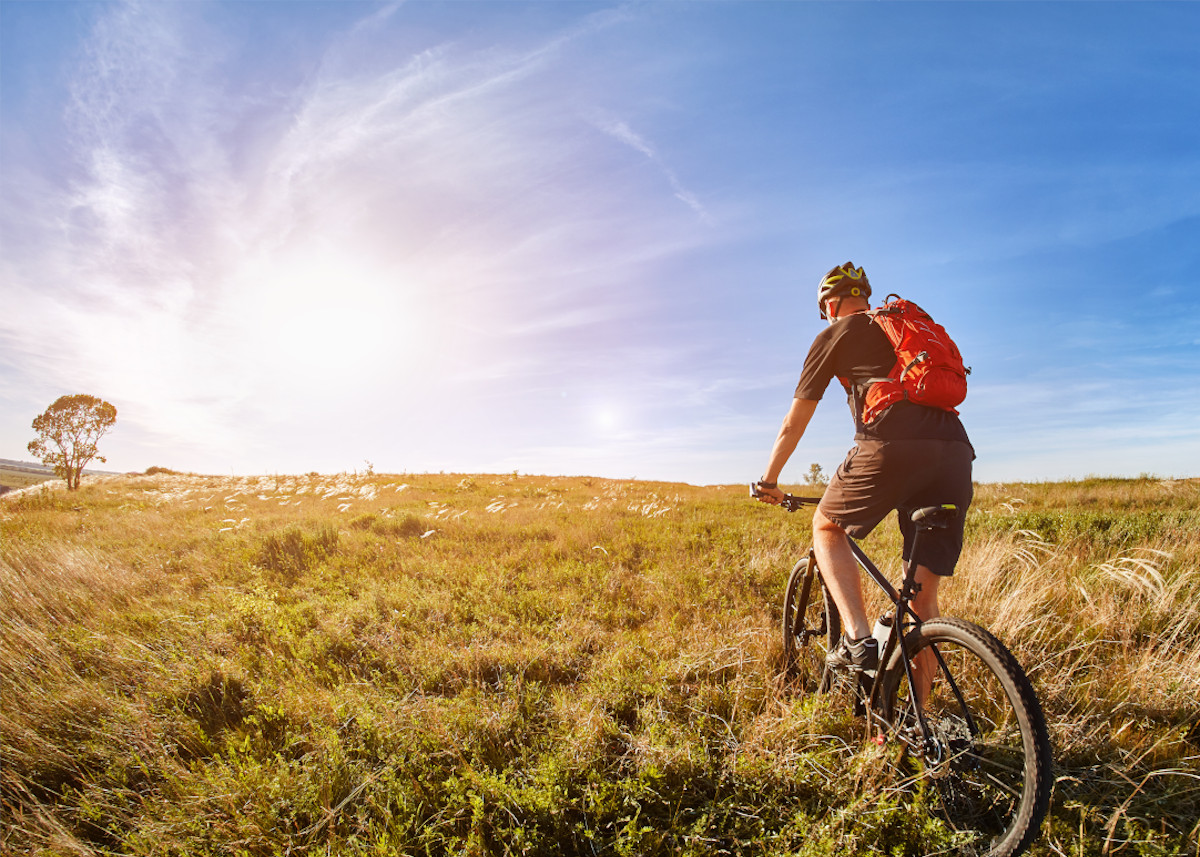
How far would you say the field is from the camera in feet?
8.95

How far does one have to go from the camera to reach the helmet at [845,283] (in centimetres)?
350

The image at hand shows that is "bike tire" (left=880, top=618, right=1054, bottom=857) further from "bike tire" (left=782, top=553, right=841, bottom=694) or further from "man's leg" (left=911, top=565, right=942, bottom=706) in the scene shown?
"bike tire" (left=782, top=553, right=841, bottom=694)

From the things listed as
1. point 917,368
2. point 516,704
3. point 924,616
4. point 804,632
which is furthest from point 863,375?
point 516,704

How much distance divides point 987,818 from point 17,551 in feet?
39.5

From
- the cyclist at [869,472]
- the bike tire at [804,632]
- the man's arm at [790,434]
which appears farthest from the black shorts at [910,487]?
the bike tire at [804,632]

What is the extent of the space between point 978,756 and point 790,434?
1.94 metres

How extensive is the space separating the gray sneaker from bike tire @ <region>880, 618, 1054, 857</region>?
9 centimetres

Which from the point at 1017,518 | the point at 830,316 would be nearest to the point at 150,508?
the point at 830,316

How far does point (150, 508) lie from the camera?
1375 cm

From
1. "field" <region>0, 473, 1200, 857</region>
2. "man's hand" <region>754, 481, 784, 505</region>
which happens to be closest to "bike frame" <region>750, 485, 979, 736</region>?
"field" <region>0, 473, 1200, 857</region>

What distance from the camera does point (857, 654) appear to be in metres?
3.05

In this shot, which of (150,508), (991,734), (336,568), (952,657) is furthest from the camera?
(150,508)

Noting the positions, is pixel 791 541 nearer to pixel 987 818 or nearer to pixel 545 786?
pixel 987 818

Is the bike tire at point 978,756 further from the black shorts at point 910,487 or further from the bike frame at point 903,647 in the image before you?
the black shorts at point 910,487
